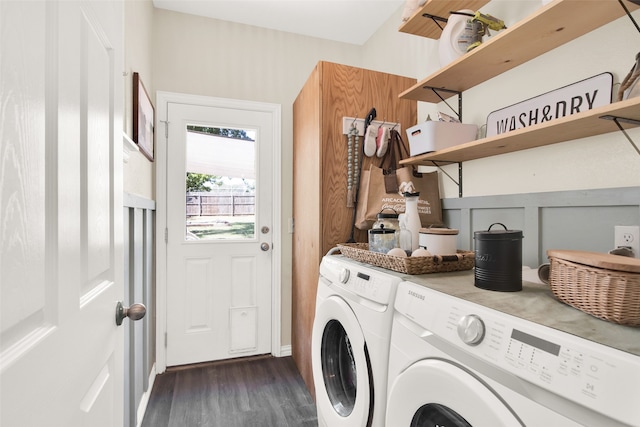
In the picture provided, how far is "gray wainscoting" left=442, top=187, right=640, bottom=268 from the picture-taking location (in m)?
1.00

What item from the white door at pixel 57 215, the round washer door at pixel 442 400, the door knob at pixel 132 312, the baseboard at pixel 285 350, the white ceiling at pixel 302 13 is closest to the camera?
the white door at pixel 57 215

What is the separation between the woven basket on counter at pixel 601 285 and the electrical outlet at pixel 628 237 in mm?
367

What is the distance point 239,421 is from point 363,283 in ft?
3.99

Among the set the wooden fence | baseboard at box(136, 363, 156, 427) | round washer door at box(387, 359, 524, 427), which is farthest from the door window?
round washer door at box(387, 359, 524, 427)

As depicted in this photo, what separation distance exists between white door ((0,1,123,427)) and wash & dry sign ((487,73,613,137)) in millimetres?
1469

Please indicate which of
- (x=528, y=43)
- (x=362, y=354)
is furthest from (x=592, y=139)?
(x=362, y=354)

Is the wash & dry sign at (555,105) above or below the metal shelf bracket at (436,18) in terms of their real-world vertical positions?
below

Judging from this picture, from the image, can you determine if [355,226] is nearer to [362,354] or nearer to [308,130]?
[308,130]

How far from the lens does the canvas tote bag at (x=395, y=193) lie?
1.71 meters

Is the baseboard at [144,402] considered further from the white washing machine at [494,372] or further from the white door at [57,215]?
the white washing machine at [494,372]

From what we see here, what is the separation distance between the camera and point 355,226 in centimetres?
185

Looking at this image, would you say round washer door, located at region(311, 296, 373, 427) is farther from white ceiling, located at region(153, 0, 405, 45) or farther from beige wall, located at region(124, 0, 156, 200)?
white ceiling, located at region(153, 0, 405, 45)

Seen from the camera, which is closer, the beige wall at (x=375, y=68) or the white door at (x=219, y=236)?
the beige wall at (x=375, y=68)

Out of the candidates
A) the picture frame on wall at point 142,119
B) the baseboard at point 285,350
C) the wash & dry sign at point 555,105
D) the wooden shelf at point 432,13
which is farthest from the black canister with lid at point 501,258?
the baseboard at point 285,350
